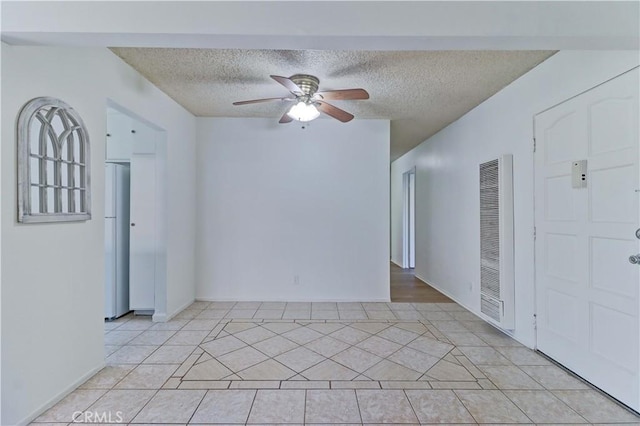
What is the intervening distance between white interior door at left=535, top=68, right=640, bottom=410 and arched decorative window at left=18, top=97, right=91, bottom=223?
3599 millimetres

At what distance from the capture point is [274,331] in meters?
3.22

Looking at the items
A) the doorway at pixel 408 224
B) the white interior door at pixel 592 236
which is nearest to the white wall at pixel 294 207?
the white interior door at pixel 592 236

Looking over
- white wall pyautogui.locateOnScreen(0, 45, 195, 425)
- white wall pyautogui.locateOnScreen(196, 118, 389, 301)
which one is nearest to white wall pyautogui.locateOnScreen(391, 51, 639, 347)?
white wall pyautogui.locateOnScreen(196, 118, 389, 301)

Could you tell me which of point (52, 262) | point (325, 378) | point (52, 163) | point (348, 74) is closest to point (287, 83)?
point (348, 74)

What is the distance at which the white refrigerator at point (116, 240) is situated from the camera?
346cm

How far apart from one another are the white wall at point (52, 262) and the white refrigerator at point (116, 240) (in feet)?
3.64

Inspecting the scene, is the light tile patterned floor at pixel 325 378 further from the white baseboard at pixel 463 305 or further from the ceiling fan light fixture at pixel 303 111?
the ceiling fan light fixture at pixel 303 111

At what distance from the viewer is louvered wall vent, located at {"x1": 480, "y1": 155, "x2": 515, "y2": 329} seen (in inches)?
119

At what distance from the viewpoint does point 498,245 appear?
3.17 meters

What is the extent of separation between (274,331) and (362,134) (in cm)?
280

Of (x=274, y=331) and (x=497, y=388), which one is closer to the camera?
(x=497, y=388)

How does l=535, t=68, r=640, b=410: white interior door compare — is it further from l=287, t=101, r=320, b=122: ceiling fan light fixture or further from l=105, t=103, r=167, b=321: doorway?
l=105, t=103, r=167, b=321: doorway

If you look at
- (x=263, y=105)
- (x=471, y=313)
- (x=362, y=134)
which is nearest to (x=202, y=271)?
(x=263, y=105)

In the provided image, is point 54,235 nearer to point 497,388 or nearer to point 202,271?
point 202,271
